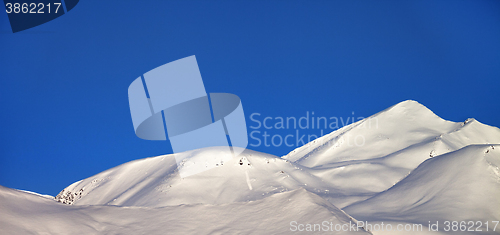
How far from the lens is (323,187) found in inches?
1341

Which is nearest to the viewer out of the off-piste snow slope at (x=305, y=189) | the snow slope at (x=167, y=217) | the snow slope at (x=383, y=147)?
the snow slope at (x=167, y=217)

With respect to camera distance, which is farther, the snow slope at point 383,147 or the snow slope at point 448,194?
the snow slope at point 383,147

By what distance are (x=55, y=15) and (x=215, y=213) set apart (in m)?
21.7

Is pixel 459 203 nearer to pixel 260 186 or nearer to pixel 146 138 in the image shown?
pixel 260 186

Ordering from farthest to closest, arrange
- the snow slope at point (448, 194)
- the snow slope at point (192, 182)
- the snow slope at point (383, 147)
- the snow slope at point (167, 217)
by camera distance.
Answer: the snow slope at point (383, 147) < the snow slope at point (192, 182) < the snow slope at point (448, 194) < the snow slope at point (167, 217)

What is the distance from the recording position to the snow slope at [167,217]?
12359 mm

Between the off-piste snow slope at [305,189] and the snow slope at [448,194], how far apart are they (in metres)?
0.06

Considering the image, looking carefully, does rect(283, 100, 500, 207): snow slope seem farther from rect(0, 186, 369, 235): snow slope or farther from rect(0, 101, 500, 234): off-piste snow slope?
rect(0, 186, 369, 235): snow slope

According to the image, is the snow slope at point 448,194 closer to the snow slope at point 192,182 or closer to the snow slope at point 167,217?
the snow slope at point 167,217

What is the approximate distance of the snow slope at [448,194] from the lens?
19.1 m

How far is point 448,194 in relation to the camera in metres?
20.7

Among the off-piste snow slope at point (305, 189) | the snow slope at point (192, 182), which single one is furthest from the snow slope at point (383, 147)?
the snow slope at point (192, 182)

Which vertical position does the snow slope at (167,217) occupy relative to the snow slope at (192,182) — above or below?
above

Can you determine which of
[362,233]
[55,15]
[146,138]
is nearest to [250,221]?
[362,233]
